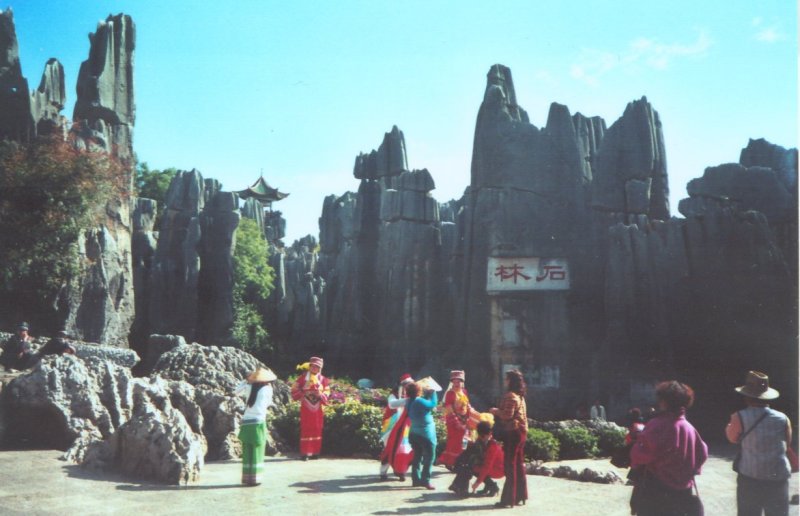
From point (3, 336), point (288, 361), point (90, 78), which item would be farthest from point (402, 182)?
point (3, 336)

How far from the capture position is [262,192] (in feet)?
178

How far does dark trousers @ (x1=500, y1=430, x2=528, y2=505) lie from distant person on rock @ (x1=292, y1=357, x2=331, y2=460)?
13.1ft

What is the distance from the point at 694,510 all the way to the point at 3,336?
15.8m

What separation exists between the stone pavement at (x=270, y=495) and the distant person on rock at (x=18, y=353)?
466 centimetres

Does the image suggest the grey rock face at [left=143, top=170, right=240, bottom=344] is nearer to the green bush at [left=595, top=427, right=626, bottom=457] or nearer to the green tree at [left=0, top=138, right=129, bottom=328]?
the green tree at [left=0, top=138, right=129, bottom=328]

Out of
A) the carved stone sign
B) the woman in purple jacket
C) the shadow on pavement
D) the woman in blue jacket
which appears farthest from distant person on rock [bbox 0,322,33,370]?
the carved stone sign

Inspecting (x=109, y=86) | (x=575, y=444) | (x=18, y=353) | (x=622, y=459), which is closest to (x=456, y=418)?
(x=622, y=459)

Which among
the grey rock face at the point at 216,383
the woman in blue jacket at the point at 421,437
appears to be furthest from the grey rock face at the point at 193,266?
the woman in blue jacket at the point at 421,437

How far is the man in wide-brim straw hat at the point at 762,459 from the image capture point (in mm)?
5012

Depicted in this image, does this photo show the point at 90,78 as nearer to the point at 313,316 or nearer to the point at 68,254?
the point at 68,254

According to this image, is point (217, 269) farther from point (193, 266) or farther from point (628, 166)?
point (628, 166)

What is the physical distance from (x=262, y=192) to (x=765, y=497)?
51.5 m

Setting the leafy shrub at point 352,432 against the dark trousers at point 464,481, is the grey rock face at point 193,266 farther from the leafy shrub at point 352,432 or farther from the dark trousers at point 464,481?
the dark trousers at point 464,481

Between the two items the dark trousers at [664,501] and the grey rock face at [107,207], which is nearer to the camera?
the dark trousers at [664,501]
